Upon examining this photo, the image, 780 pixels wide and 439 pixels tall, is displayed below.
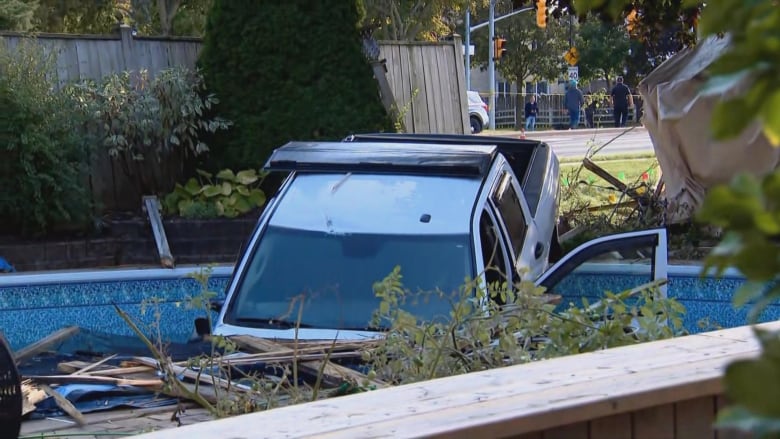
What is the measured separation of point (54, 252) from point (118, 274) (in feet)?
8.45

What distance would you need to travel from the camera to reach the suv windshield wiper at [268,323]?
230 inches

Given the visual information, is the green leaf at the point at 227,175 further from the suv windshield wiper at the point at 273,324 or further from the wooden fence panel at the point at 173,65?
the suv windshield wiper at the point at 273,324

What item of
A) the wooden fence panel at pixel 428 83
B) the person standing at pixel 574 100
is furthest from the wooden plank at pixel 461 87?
the person standing at pixel 574 100

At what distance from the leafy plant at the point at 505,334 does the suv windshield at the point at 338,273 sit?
137 cm

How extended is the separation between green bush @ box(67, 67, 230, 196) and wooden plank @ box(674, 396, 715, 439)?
9.84m

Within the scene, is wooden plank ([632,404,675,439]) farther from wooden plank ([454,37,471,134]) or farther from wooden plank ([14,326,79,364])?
wooden plank ([454,37,471,134])

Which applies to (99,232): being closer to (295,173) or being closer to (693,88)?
(295,173)

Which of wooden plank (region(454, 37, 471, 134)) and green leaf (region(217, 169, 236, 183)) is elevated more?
wooden plank (region(454, 37, 471, 134))

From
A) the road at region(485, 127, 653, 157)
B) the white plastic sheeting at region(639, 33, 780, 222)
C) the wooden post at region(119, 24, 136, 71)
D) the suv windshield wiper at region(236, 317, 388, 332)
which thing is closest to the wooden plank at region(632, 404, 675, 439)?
the suv windshield wiper at region(236, 317, 388, 332)

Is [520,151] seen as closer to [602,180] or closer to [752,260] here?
[752,260]

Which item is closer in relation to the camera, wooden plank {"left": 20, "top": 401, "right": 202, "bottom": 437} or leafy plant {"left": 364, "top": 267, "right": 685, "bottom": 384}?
leafy plant {"left": 364, "top": 267, "right": 685, "bottom": 384}

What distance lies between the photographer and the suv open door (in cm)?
606

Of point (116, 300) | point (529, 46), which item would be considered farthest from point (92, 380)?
point (529, 46)

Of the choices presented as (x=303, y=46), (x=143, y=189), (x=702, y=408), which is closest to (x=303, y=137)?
(x=303, y=46)
